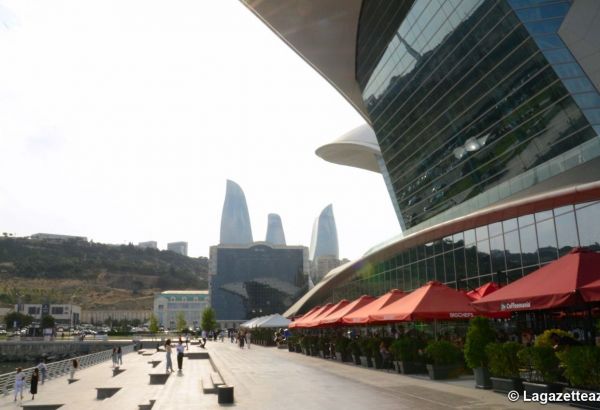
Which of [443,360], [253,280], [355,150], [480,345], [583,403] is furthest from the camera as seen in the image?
[253,280]

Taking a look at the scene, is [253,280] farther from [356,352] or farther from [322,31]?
[356,352]

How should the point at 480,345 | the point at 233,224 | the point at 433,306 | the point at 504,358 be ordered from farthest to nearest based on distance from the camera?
the point at 233,224, the point at 433,306, the point at 480,345, the point at 504,358

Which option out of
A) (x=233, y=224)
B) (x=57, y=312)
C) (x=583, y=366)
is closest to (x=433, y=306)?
(x=583, y=366)

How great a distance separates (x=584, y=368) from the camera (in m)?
10.6

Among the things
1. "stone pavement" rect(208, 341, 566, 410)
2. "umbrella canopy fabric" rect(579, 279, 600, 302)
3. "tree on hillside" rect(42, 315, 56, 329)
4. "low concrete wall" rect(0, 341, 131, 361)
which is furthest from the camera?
"tree on hillside" rect(42, 315, 56, 329)

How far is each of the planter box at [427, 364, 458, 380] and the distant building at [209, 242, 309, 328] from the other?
137m

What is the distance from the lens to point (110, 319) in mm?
169875

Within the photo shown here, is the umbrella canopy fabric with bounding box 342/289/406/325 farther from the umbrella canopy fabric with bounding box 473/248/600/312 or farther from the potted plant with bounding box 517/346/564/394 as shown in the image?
the potted plant with bounding box 517/346/564/394

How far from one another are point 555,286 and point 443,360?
7.38 meters

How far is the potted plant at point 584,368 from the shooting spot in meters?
10.5

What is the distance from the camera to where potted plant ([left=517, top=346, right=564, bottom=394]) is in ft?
38.9

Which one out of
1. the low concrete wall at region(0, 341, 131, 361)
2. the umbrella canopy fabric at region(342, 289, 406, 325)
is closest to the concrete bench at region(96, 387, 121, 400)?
the umbrella canopy fabric at region(342, 289, 406, 325)

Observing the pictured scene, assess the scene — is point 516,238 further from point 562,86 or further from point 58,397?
point 58,397

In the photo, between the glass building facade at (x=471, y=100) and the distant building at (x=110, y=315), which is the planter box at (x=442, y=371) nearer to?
the glass building facade at (x=471, y=100)
